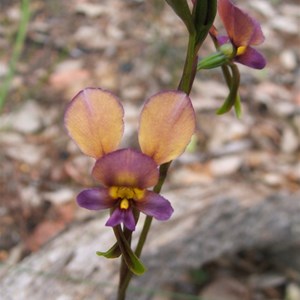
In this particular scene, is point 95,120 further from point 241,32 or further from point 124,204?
point 241,32

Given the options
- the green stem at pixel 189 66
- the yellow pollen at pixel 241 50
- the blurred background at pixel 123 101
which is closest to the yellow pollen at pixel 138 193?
the green stem at pixel 189 66

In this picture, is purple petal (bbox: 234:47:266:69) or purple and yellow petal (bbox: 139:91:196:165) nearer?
purple and yellow petal (bbox: 139:91:196:165)

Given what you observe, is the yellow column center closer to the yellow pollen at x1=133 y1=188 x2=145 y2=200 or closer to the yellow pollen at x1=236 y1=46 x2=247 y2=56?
the yellow pollen at x1=133 y1=188 x2=145 y2=200

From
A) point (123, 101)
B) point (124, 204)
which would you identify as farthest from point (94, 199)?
point (123, 101)

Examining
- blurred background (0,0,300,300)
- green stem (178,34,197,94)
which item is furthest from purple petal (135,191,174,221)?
blurred background (0,0,300,300)

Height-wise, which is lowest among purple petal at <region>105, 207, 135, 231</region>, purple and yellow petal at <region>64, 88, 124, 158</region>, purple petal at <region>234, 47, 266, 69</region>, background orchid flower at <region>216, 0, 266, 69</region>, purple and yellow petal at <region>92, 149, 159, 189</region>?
purple petal at <region>105, 207, 135, 231</region>

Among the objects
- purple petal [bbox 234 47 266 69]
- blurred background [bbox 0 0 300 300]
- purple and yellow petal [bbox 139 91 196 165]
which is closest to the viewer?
purple and yellow petal [bbox 139 91 196 165]
